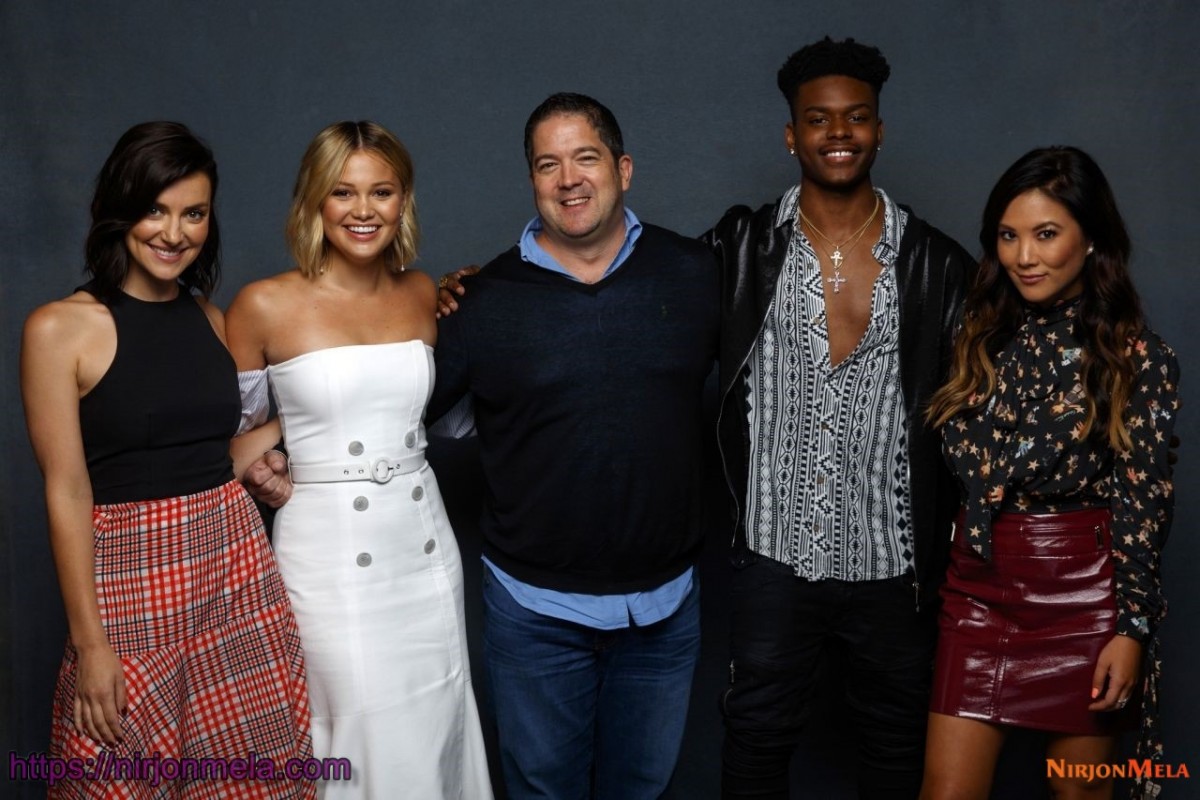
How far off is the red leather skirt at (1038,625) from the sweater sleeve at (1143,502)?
56 mm

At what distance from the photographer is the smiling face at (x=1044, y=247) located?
2479mm

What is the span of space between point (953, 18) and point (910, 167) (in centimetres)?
44

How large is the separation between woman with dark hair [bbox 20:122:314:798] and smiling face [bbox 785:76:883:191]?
4.41 ft

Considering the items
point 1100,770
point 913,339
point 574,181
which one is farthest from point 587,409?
point 1100,770

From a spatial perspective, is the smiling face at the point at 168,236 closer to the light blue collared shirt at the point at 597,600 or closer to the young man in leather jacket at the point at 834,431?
the light blue collared shirt at the point at 597,600

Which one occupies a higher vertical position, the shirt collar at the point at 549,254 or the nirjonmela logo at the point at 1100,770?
the shirt collar at the point at 549,254

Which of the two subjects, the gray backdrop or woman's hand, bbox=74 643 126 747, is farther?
the gray backdrop

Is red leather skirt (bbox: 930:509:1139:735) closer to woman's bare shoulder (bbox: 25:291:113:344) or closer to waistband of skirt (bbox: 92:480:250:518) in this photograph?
waistband of skirt (bbox: 92:480:250:518)

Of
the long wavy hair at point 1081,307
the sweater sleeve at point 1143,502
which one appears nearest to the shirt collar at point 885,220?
the long wavy hair at point 1081,307

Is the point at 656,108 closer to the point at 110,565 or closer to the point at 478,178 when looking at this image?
the point at 478,178

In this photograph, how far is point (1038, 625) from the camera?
2494 millimetres

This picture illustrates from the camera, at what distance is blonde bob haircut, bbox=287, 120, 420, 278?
254cm

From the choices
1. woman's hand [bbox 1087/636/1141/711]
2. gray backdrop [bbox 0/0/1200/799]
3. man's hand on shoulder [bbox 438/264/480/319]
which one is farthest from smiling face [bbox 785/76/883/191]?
woman's hand [bbox 1087/636/1141/711]

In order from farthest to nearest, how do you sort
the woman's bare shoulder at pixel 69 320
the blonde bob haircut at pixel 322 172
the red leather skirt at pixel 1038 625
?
the blonde bob haircut at pixel 322 172
the red leather skirt at pixel 1038 625
the woman's bare shoulder at pixel 69 320
